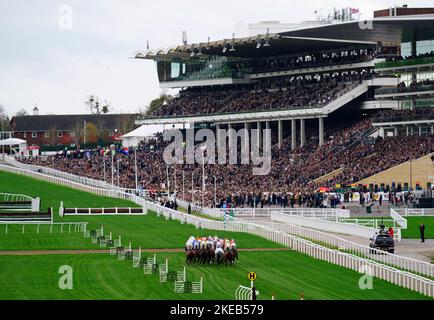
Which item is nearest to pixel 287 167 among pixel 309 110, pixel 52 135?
pixel 309 110

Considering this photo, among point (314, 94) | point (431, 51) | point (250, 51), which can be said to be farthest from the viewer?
point (250, 51)

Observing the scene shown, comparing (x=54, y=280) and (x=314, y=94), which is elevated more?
(x=314, y=94)

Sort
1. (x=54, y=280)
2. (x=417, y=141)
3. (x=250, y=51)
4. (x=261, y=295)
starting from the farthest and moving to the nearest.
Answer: (x=250, y=51)
(x=417, y=141)
(x=54, y=280)
(x=261, y=295)

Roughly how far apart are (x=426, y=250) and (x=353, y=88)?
4948 cm

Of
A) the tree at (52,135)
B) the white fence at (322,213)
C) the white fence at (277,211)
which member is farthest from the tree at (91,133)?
the white fence at (322,213)

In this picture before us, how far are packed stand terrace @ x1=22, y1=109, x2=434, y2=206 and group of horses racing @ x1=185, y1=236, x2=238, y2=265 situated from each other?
34.7 meters

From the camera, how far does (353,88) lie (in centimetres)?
10025

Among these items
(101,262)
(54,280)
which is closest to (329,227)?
(101,262)

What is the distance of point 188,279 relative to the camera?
39062mm

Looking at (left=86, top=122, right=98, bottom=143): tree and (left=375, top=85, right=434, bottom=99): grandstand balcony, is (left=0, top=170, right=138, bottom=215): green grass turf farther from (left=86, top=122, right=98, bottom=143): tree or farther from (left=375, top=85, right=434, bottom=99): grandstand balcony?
(left=86, top=122, right=98, bottom=143): tree

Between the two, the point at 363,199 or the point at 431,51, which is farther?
the point at 431,51

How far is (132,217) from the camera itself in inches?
2746

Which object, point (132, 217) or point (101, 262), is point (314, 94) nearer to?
point (132, 217)

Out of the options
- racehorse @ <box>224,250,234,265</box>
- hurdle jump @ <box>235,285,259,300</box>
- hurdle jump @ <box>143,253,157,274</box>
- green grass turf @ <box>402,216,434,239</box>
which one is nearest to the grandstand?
green grass turf @ <box>402,216,434,239</box>
